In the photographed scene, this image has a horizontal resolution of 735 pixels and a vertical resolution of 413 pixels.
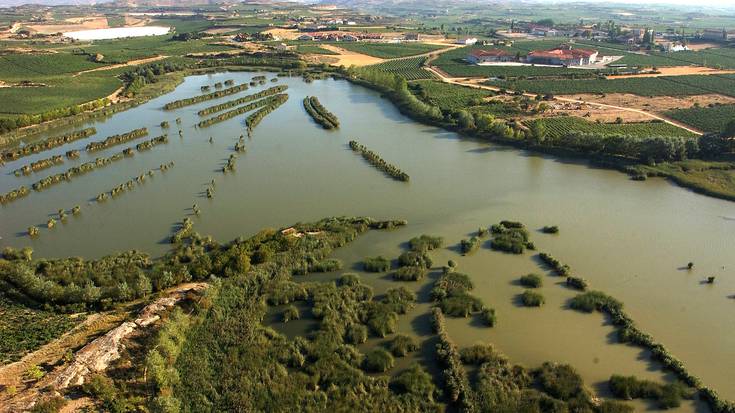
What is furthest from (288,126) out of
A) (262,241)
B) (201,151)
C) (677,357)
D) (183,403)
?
(677,357)

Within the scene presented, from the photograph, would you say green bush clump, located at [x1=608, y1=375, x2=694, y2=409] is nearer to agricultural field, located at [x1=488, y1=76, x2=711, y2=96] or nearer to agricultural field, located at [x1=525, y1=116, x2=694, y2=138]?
agricultural field, located at [x1=525, y1=116, x2=694, y2=138]

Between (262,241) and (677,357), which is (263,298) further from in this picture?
(677,357)

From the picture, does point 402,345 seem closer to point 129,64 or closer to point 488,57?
point 488,57

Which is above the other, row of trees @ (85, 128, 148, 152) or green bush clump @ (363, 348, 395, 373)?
row of trees @ (85, 128, 148, 152)

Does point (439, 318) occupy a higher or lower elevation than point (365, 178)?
lower

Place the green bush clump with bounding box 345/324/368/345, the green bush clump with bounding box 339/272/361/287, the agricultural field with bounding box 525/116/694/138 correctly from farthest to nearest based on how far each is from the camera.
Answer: the agricultural field with bounding box 525/116/694/138 → the green bush clump with bounding box 339/272/361/287 → the green bush clump with bounding box 345/324/368/345

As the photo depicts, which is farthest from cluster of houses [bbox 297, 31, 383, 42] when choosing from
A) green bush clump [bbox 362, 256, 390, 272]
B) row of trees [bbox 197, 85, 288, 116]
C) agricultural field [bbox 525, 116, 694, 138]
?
green bush clump [bbox 362, 256, 390, 272]

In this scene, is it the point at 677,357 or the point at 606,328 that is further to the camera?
the point at 606,328
